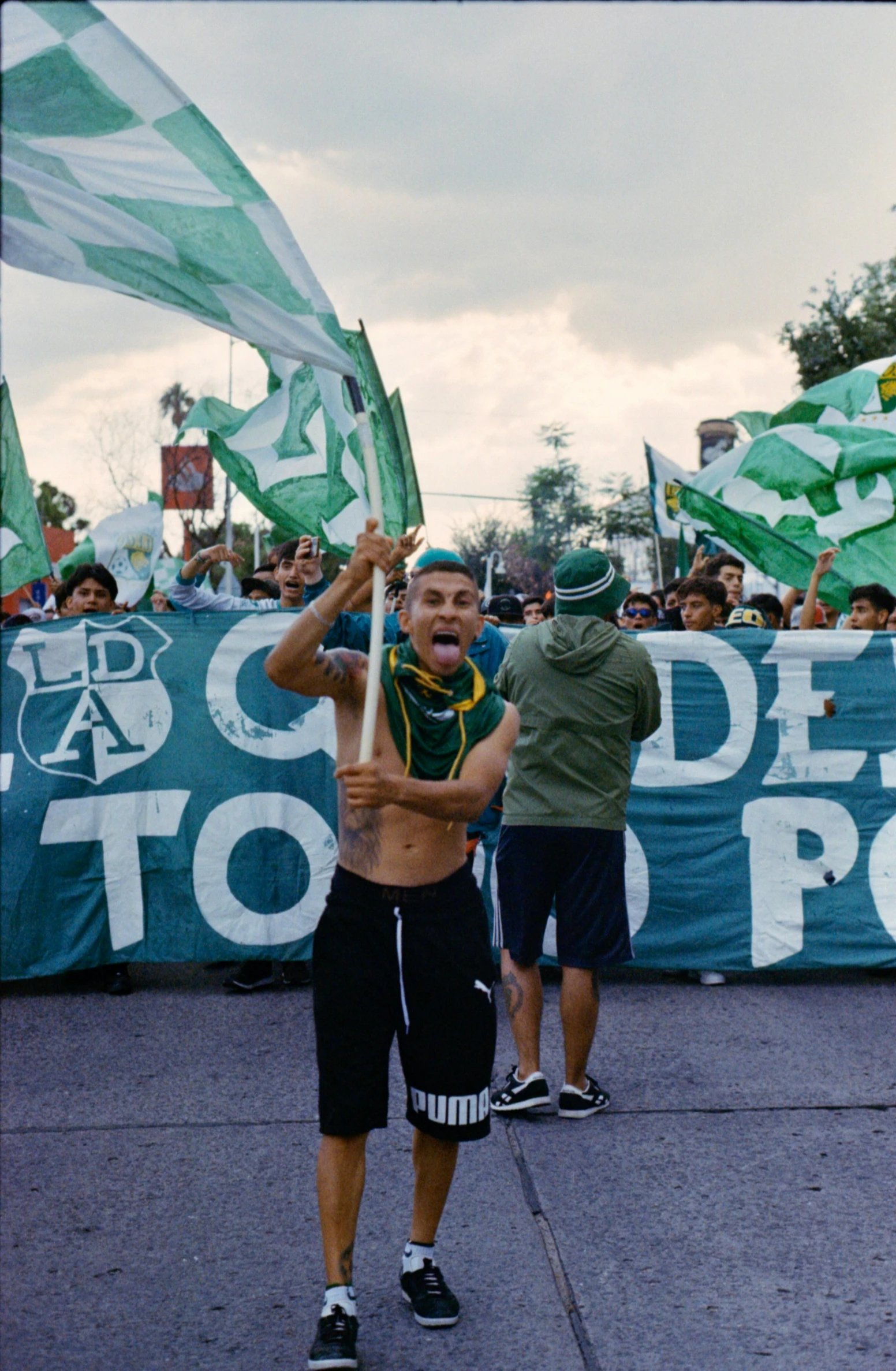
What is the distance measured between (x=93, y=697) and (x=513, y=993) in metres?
2.79

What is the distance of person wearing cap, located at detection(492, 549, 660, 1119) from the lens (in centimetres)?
475

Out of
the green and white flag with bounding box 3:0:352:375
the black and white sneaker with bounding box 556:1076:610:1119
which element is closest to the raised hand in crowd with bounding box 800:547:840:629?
the black and white sneaker with bounding box 556:1076:610:1119

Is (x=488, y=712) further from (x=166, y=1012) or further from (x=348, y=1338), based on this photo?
(x=166, y=1012)

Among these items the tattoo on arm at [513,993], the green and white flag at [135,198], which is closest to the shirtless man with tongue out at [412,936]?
the green and white flag at [135,198]

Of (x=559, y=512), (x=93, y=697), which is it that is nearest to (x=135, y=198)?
(x=93, y=697)

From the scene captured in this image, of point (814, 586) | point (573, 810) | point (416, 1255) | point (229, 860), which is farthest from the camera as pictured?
point (814, 586)

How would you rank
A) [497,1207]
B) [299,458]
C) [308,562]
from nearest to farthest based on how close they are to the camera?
[497,1207] < [308,562] < [299,458]

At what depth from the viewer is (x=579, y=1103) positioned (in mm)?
4629

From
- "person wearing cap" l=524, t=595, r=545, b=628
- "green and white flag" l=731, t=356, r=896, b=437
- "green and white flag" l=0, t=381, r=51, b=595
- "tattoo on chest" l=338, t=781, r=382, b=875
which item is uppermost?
"green and white flag" l=731, t=356, r=896, b=437

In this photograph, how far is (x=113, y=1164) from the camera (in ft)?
13.8

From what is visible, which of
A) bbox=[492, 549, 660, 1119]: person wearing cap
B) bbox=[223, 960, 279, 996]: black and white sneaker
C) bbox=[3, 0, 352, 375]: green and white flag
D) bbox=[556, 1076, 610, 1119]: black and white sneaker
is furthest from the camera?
bbox=[223, 960, 279, 996]: black and white sneaker

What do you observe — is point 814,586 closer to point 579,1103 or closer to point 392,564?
point 579,1103

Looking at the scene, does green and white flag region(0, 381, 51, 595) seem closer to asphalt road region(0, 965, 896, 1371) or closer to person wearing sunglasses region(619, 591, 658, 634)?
asphalt road region(0, 965, 896, 1371)

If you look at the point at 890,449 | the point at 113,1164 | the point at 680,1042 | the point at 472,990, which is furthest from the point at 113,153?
the point at 890,449
